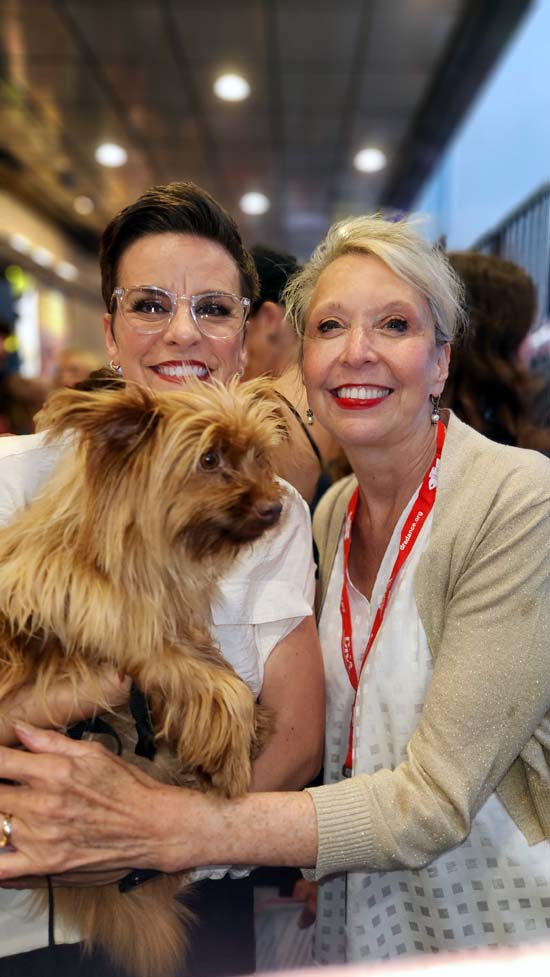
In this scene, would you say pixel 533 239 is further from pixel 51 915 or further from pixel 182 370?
pixel 51 915

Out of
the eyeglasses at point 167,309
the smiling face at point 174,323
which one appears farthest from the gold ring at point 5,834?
the eyeglasses at point 167,309

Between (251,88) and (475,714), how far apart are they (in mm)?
5977

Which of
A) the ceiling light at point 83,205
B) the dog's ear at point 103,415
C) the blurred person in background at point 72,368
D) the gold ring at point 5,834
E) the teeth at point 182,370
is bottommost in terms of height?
the gold ring at point 5,834

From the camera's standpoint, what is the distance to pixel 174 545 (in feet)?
4.50

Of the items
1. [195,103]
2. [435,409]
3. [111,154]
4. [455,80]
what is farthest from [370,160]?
[435,409]

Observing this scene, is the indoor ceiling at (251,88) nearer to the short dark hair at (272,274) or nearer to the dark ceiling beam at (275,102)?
the dark ceiling beam at (275,102)

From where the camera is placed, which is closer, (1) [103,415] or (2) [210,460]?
(1) [103,415]

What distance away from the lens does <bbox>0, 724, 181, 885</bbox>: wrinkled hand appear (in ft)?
4.49

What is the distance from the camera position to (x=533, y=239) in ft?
12.6

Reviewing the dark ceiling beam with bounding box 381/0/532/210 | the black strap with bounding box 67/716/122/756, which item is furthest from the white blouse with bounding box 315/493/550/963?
the dark ceiling beam with bounding box 381/0/532/210

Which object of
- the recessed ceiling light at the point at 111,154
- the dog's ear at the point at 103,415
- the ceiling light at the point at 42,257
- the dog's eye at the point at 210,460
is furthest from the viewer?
the ceiling light at the point at 42,257

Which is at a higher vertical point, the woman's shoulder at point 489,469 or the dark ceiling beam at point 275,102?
the dark ceiling beam at point 275,102

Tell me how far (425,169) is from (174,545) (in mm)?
7843

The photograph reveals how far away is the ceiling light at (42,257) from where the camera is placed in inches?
365
